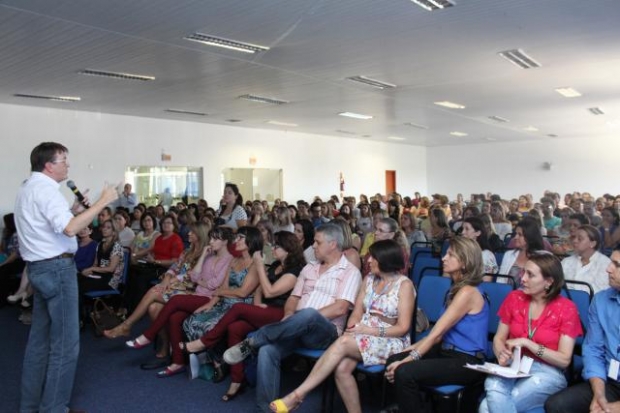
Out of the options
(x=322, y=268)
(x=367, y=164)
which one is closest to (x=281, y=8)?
(x=322, y=268)

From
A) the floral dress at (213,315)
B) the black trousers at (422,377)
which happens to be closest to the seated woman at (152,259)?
the floral dress at (213,315)

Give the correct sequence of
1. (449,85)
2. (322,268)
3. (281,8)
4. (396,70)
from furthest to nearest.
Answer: (449,85)
(396,70)
(281,8)
(322,268)

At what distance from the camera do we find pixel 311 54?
6969 millimetres

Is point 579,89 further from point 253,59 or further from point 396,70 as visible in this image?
point 253,59

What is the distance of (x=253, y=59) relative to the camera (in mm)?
7211

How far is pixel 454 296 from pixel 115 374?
293 cm

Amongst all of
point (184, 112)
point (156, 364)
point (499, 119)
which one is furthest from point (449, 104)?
point (156, 364)

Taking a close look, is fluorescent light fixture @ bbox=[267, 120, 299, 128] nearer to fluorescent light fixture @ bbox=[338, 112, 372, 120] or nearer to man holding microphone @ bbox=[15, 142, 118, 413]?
fluorescent light fixture @ bbox=[338, 112, 372, 120]

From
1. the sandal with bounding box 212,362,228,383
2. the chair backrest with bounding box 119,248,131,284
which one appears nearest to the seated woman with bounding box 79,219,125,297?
the chair backrest with bounding box 119,248,131,284

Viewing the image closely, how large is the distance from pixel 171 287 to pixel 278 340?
6.29 ft

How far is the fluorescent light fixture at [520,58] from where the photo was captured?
7.01 metres

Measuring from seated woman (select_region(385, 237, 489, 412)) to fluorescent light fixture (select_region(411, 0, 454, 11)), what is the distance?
2851 millimetres

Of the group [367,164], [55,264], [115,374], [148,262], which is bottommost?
[115,374]

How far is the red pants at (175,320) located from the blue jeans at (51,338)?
1.13m
